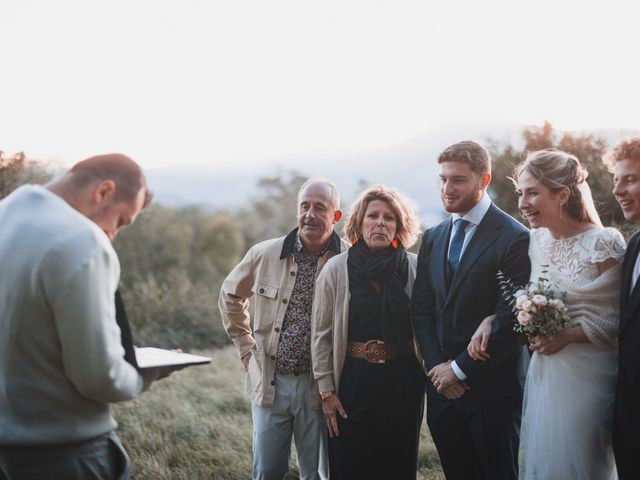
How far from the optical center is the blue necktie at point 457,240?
3895 mm

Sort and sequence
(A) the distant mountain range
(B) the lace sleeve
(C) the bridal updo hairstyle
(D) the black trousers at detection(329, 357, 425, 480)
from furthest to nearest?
(A) the distant mountain range, (D) the black trousers at detection(329, 357, 425, 480), (C) the bridal updo hairstyle, (B) the lace sleeve

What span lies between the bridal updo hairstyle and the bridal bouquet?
1.46 feet

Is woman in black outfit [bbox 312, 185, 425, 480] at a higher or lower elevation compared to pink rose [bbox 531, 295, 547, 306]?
lower

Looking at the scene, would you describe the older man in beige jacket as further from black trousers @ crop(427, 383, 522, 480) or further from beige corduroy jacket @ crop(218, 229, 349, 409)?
black trousers @ crop(427, 383, 522, 480)

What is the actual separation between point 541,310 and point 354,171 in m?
32.9

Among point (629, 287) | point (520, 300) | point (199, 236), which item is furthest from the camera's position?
point (199, 236)

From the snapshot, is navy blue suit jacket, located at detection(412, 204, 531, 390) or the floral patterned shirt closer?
navy blue suit jacket, located at detection(412, 204, 531, 390)

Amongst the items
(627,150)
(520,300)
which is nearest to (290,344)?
(520,300)

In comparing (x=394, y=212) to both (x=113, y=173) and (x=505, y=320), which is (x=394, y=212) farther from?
(x=113, y=173)

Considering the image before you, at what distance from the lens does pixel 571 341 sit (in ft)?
11.0

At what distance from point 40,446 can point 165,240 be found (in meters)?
16.7

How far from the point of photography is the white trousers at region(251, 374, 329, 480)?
4129 mm

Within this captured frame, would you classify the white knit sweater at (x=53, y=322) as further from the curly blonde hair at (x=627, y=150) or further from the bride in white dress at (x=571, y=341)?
the curly blonde hair at (x=627, y=150)

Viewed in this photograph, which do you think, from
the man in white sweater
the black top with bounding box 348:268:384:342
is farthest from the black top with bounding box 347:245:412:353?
the man in white sweater
